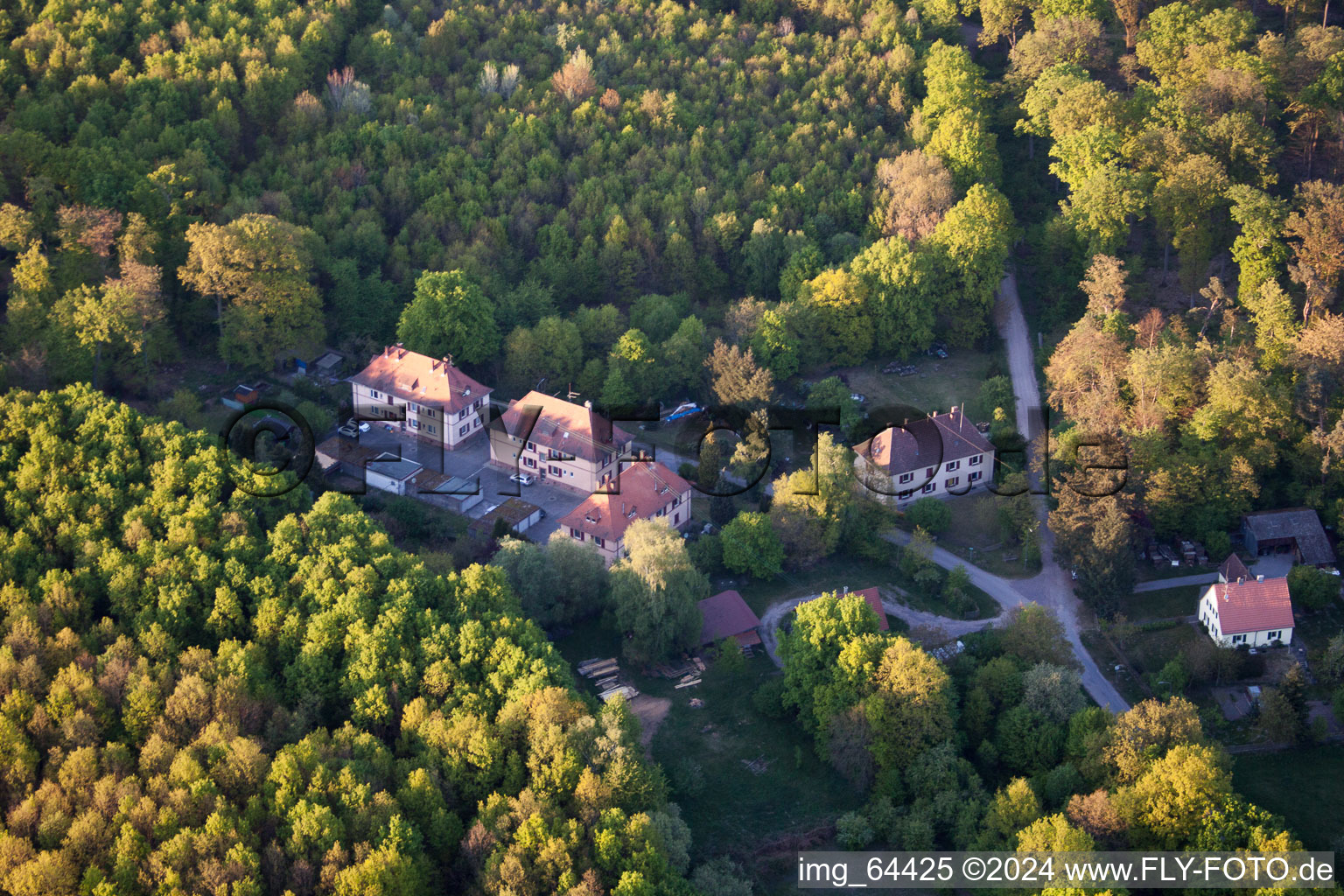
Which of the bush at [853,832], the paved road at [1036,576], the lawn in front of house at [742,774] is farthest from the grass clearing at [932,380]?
the bush at [853,832]

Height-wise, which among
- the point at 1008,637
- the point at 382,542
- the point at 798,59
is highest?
the point at 798,59

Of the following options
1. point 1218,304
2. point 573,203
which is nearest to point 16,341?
point 573,203

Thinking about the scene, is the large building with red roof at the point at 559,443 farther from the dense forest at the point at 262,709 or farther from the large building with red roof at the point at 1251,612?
the large building with red roof at the point at 1251,612

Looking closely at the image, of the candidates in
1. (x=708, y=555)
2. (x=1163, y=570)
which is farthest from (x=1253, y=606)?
(x=708, y=555)

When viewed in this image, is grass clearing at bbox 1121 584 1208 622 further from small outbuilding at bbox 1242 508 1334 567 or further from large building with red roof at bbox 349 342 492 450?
large building with red roof at bbox 349 342 492 450

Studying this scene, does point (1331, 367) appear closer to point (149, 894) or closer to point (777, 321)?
point (777, 321)

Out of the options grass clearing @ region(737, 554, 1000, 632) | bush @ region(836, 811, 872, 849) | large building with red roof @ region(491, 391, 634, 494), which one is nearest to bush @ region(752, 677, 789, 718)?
grass clearing @ region(737, 554, 1000, 632)
